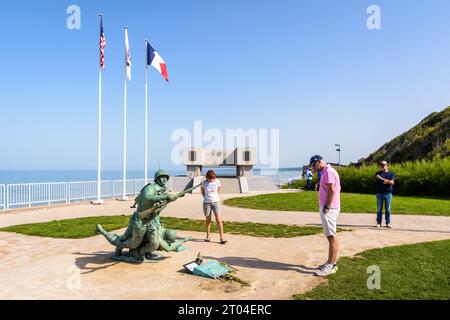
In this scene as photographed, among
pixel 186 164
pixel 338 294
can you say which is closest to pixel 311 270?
pixel 338 294

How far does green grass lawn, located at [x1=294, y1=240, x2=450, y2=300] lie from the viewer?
489 cm

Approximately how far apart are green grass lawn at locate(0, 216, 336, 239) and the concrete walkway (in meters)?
0.55

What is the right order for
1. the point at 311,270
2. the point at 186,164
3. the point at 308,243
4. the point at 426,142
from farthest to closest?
the point at 426,142 < the point at 186,164 < the point at 308,243 < the point at 311,270

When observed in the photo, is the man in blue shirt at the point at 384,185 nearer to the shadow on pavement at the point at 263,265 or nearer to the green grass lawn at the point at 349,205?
the green grass lawn at the point at 349,205

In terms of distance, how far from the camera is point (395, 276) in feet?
18.6

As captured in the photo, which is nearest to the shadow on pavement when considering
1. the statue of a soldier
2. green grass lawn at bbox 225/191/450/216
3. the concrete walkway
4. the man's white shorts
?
the concrete walkway

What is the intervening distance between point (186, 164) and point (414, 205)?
58.9ft

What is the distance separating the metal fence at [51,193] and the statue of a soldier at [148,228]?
37.3 ft

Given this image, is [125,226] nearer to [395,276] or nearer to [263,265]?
[263,265]

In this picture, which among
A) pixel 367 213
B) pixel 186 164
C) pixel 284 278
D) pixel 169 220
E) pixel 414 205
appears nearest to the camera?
pixel 284 278

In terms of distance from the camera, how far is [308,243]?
8.45 meters

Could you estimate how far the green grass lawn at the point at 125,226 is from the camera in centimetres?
974

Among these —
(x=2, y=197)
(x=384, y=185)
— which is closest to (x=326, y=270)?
(x=384, y=185)

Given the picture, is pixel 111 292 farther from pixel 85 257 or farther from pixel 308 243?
pixel 308 243
